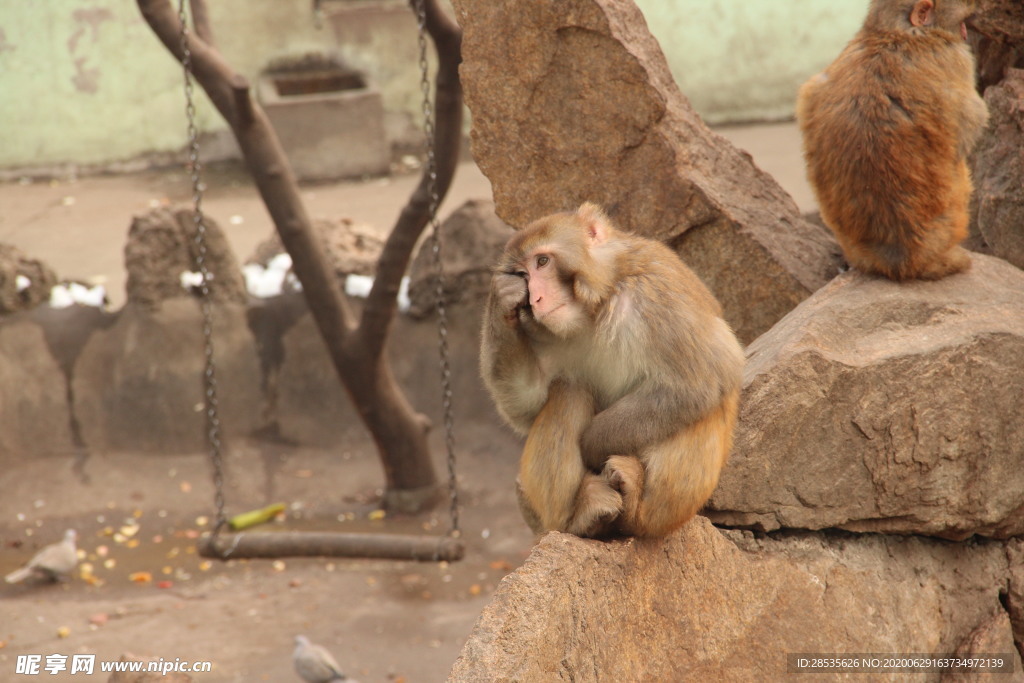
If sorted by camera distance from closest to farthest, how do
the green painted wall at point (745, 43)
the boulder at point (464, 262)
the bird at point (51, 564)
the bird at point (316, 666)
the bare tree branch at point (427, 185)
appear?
the bird at point (316, 666)
the bird at point (51, 564)
the bare tree branch at point (427, 185)
the boulder at point (464, 262)
the green painted wall at point (745, 43)

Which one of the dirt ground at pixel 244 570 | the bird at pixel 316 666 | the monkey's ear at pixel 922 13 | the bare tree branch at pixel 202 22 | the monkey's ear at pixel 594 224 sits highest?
the monkey's ear at pixel 922 13

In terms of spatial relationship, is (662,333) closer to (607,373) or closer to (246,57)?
(607,373)

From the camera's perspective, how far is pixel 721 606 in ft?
9.68

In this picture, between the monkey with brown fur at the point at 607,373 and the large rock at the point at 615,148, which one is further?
the large rock at the point at 615,148

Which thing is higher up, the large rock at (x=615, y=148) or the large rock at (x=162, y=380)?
the large rock at (x=615, y=148)

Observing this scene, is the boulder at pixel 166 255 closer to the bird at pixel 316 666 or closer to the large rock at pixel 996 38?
the bird at pixel 316 666

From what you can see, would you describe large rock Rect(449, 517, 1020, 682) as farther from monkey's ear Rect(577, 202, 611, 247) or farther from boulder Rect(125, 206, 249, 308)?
boulder Rect(125, 206, 249, 308)

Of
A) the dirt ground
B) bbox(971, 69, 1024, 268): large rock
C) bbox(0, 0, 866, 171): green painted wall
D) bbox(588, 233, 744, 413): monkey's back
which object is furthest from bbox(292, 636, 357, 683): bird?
bbox(0, 0, 866, 171): green painted wall

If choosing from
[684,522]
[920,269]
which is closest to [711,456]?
[684,522]

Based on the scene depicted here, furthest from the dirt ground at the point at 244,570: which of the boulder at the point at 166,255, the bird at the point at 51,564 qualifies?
the boulder at the point at 166,255

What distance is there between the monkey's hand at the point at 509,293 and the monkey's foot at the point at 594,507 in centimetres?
44

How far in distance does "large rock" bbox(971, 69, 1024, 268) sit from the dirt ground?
2.81 metres

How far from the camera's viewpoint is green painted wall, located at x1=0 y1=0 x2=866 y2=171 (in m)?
10.5

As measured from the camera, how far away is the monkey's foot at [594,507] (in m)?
2.62
